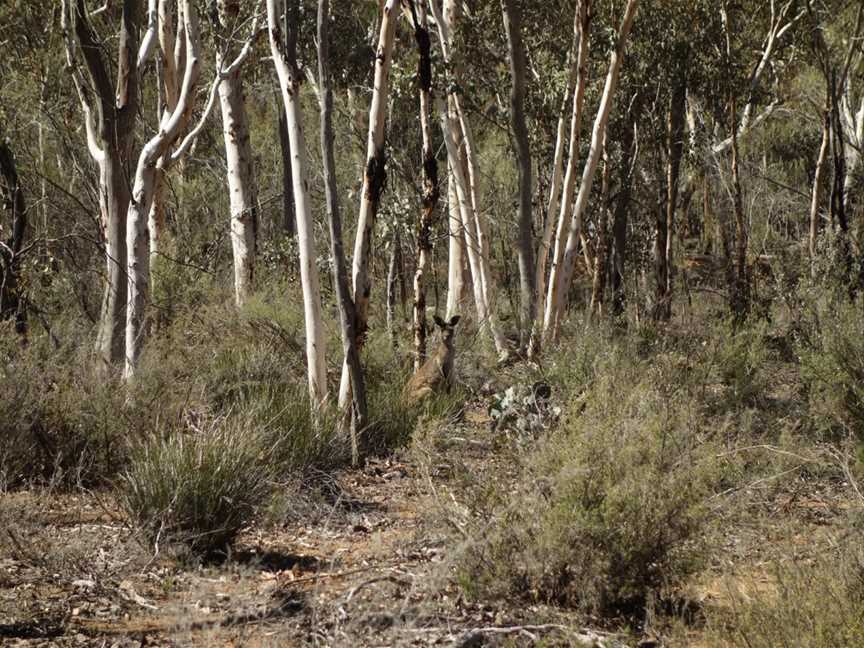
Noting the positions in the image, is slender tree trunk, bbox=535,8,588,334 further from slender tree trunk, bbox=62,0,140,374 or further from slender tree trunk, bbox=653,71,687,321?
slender tree trunk, bbox=62,0,140,374

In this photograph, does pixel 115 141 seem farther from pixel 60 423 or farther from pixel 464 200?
pixel 464 200

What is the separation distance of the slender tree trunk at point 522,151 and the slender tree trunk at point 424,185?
1.11 metres

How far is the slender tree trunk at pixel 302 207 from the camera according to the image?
7523mm

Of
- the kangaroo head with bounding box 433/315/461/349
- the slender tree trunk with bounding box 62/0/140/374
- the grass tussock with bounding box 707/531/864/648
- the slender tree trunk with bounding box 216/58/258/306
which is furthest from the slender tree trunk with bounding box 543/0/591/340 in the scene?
the grass tussock with bounding box 707/531/864/648

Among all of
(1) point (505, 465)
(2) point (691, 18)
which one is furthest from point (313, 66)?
(1) point (505, 465)

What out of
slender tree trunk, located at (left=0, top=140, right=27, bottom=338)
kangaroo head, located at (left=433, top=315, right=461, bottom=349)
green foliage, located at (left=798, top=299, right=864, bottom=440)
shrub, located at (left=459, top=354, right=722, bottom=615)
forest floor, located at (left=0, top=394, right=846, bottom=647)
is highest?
slender tree trunk, located at (left=0, top=140, right=27, bottom=338)

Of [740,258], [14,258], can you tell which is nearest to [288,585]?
[14,258]

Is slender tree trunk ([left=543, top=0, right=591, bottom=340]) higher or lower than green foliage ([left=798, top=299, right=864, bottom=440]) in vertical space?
higher

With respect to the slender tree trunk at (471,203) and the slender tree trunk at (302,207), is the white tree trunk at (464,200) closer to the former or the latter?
the slender tree trunk at (471,203)

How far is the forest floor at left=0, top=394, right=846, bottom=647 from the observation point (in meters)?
4.52

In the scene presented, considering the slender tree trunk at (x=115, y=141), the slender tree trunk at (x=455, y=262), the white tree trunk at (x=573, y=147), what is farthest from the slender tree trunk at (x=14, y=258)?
the white tree trunk at (x=573, y=147)

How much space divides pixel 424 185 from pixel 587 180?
2355 millimetres

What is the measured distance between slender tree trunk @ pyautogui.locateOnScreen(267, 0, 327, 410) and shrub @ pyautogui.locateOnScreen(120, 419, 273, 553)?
1.80 metres

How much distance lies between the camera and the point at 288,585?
5184 mm
